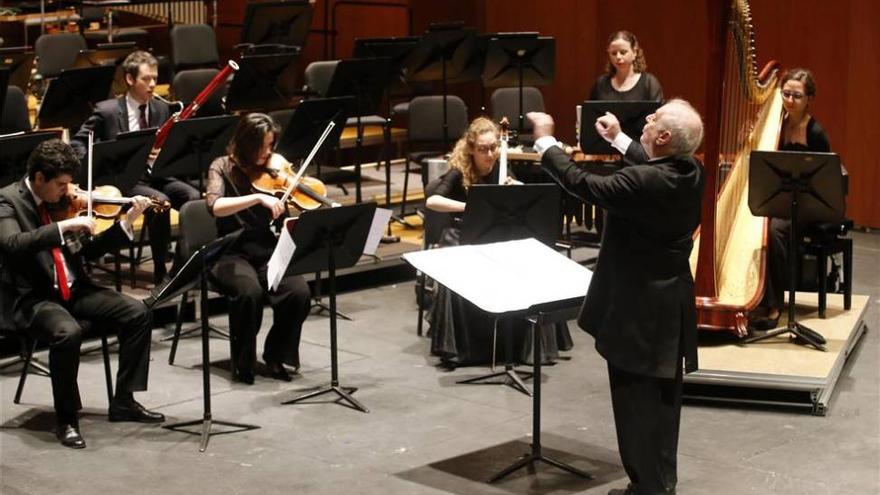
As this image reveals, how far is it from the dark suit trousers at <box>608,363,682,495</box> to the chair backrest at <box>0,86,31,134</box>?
4.91m

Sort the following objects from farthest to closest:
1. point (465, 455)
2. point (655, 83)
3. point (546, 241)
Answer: point (655, 83) < point (546, 241) < point (465, 455)

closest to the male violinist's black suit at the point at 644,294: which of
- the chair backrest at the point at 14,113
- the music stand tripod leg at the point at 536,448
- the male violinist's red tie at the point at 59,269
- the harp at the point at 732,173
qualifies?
the music stand tripod leg at the point at 536,448

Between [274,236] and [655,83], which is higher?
[655,83]

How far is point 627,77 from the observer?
28.5ft

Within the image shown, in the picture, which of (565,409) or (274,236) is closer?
(565,409)

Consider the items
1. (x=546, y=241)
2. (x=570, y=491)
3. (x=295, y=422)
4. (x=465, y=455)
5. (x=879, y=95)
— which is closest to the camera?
(x=570, y=491)

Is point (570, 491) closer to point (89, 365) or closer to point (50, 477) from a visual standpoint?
point (50, 477)

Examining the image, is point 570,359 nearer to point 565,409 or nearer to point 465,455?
point 565,409

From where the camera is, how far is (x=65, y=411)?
224 inches

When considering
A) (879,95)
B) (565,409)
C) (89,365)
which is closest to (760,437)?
(565,409)

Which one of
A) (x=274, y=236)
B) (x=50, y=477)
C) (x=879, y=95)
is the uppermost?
(x=879, y=95)

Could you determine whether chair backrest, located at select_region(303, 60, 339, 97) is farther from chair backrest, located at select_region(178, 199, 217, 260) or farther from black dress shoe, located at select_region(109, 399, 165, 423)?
black dress shoe, located at select_region(109, 399, 165, 423)

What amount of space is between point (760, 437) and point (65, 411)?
9.90 ft

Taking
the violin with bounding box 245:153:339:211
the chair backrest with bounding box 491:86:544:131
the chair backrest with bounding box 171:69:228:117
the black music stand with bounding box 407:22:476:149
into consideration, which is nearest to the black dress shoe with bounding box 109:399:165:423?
the violin with bounding box 245:153:339:211
